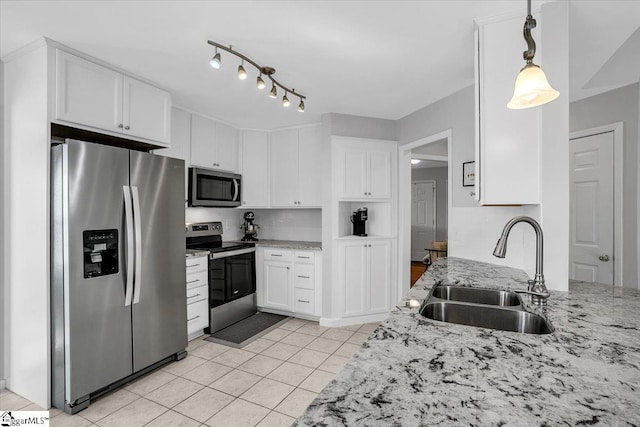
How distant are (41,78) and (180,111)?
134cm

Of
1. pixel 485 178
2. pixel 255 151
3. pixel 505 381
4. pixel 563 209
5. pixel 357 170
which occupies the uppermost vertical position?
pixel 255 151

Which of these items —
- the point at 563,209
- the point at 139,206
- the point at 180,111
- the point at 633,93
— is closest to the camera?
the point at 563,209

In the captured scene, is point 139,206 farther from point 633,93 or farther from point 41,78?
point 633,93

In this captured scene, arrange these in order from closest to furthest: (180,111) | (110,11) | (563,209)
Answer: (563,209)
(110,11)
(180,111)

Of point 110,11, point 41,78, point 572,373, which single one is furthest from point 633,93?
point 41,78

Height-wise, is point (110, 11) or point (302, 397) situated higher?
point (110, 11)

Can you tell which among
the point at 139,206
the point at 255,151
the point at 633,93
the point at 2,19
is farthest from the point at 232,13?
the point at 633,93

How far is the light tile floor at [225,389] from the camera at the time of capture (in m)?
1.96

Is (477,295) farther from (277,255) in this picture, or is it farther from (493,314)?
(277,255)

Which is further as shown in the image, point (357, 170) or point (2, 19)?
point (357, 170)

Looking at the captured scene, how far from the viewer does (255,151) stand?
416cm

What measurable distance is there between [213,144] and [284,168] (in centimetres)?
93

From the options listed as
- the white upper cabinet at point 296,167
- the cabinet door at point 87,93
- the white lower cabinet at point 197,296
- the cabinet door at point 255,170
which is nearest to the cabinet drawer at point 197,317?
the white lower cabinet at point 197,296

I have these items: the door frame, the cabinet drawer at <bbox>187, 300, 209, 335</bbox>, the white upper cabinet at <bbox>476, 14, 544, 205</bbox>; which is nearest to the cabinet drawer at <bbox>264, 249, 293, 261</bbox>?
the cabinet drawer at <bbox>187, 300, 209, 335</bbox>
